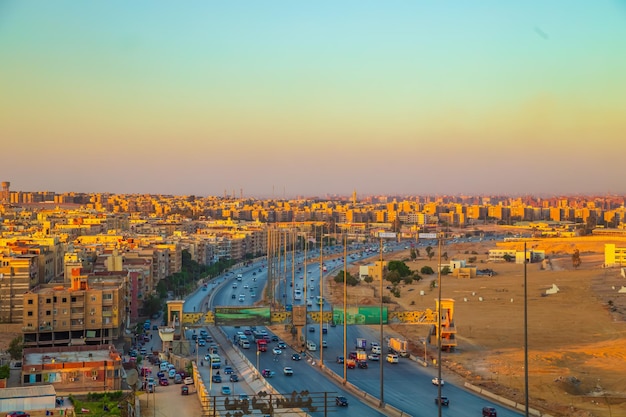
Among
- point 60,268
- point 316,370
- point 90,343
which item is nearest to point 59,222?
point 60,268

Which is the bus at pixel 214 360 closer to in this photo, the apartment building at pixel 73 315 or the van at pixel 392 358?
the apartment building at pixel 73 315

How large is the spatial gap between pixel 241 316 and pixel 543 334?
828cm

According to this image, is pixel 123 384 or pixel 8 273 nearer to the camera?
pixel 123 384

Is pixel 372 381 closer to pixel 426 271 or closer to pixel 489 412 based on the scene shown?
pixel 489 412

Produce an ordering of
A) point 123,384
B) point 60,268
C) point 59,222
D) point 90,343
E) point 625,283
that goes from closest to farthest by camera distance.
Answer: point 123,384, point 90,343, point 60,268, point 625,283, point 59,222

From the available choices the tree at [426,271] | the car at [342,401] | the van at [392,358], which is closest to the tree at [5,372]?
the car at [342,401]

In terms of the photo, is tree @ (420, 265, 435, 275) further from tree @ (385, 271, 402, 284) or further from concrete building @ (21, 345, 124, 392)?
concrete building @ (21, 345, 124, 392)

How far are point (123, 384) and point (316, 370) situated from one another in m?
4.35

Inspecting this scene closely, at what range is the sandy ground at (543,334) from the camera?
52.6 ft

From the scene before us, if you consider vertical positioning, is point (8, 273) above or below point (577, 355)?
above

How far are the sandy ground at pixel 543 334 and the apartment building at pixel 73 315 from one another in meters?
7.65

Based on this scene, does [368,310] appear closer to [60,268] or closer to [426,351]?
[426,351]

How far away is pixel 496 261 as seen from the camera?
49219mm

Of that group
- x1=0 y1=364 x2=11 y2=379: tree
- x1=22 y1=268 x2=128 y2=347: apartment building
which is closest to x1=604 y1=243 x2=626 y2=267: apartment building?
x1=22 y1=268 x2=128 y2=347: apartment building
